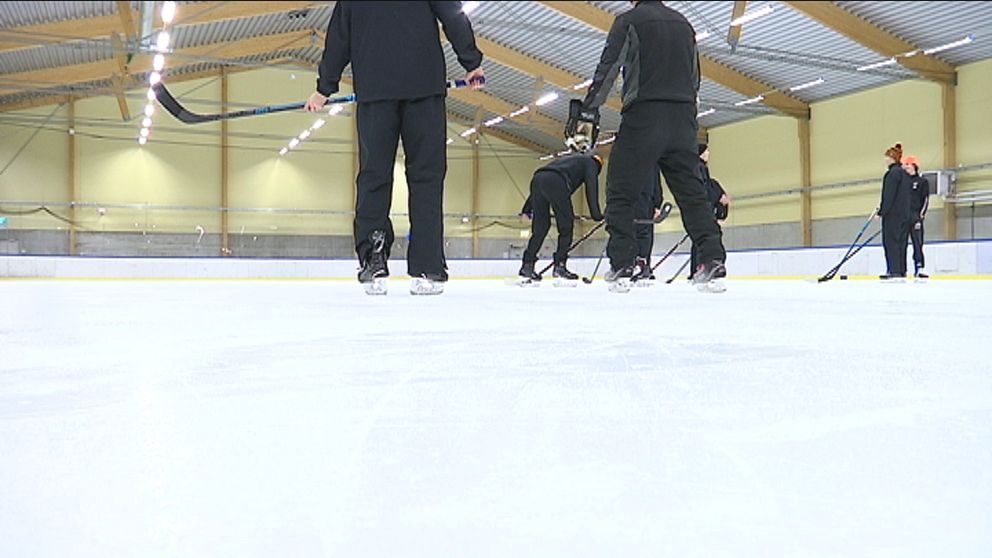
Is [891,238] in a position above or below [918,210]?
below

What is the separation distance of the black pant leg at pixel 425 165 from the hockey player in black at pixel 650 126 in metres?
0.38

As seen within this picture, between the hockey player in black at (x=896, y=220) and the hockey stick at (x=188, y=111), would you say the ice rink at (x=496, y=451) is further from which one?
the hockey player in black at (x=896, y=220)

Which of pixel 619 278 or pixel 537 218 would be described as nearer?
pixel 619 278

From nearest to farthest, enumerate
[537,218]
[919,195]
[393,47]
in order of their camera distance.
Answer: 1. [393,47]
2. [537,218]
3. [919,195]

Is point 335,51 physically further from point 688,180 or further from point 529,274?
point 529,274

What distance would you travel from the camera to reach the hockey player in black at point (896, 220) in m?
7.77

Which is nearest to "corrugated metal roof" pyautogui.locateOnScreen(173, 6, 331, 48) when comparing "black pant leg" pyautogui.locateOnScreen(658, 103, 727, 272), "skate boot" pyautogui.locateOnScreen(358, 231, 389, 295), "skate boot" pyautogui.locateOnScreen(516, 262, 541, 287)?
"skate boot" pyautogui.locateOnScreen(358, 231, 389, 295)

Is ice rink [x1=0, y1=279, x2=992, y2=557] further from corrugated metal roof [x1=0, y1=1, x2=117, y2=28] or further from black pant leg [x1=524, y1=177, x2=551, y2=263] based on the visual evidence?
black pant leg [x1=524, y1=177, x2=551, y2=263]

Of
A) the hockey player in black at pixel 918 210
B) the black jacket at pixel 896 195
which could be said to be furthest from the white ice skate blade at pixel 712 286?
the hockey player in black at pixel 918 210

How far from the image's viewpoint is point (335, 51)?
1.49 meters

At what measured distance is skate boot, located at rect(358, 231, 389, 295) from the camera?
8.60 feet

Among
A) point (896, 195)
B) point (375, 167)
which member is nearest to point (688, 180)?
point (375, 167)

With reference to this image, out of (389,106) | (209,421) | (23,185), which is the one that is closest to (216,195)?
(23,185)

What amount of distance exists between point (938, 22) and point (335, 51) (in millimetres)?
986
